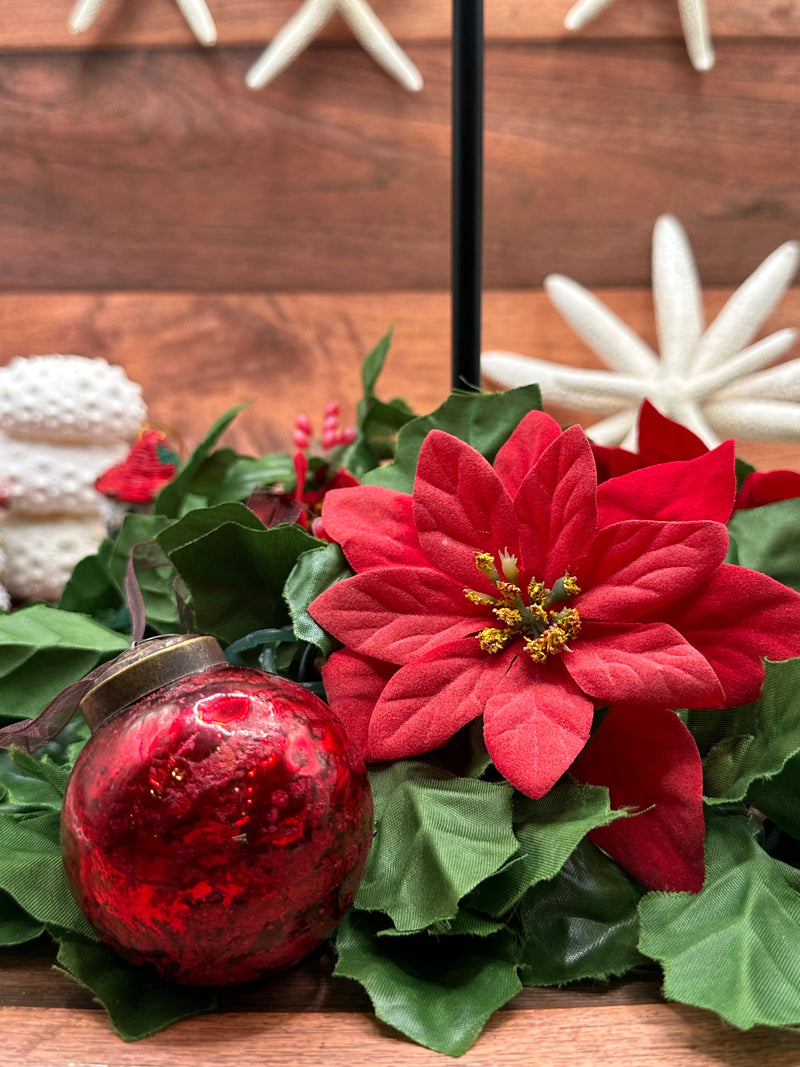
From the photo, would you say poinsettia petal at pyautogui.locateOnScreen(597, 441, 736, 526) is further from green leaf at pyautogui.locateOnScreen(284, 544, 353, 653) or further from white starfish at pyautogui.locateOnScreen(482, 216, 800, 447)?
white starfish at pyautogui.locateOnScreen(482, 216, 800, 447)

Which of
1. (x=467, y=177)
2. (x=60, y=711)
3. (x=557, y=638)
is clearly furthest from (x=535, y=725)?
(x=467, y=177)

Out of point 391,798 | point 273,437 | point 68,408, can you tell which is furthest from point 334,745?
point 273,437

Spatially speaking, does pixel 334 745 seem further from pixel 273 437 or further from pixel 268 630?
pixel 273 437

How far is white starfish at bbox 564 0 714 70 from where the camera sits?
0.64m

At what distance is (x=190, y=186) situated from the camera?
2.23ft

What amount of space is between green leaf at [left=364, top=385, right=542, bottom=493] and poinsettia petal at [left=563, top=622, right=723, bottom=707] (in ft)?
0.30

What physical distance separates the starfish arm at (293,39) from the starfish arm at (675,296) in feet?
0.89

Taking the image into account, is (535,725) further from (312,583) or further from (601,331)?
(601,331)

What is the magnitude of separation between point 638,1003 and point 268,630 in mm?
144

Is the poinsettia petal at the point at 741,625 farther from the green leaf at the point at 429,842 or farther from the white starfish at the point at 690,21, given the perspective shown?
the white starfish at the point at 690,21

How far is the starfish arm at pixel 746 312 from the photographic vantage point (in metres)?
0.60

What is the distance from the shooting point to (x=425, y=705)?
251 mm

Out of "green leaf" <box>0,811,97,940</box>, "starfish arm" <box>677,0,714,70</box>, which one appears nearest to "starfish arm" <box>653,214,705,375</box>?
"starfish arm" <box>677,0,714,70</box>

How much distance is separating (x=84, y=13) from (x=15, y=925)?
0.61 meters
